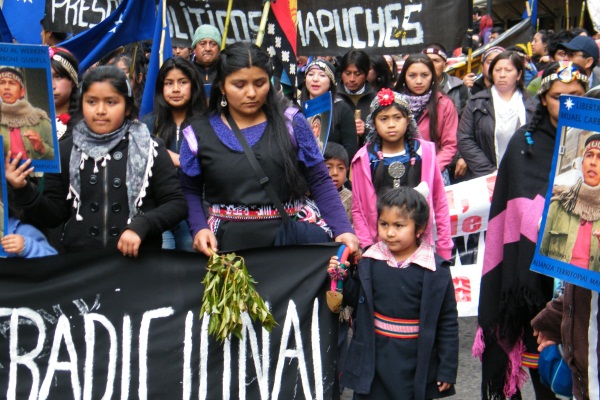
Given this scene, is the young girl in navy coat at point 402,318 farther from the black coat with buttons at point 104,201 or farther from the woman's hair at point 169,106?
the woman's hair at point 169,106

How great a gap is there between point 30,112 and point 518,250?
240cm

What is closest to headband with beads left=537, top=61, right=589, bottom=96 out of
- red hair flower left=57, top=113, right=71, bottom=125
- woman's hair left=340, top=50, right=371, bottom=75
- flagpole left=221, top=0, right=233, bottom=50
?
flagpole left=221, top=0, right=233, bottom=50

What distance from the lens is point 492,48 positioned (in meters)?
9.35

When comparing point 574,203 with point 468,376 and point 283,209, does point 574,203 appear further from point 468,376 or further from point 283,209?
point 468,376

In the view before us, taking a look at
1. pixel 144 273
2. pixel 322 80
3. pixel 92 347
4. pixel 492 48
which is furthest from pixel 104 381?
pixel 492 48

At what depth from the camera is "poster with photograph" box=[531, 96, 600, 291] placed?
3.40m

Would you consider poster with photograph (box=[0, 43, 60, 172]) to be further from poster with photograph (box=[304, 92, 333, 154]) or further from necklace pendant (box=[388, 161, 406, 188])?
poster with photograph (box=[304, 92, 333, 154])

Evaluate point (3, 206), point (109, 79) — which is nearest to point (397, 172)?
point (109, 79)

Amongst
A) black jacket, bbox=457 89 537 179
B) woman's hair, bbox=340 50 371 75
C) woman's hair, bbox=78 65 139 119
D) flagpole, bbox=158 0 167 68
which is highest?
flagpole, bbox=158 0 167 68

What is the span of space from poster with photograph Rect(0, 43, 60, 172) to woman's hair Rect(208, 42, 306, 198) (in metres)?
0.81

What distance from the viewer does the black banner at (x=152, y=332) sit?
425 cm

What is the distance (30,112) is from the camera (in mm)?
4062

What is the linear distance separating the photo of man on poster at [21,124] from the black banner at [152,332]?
1.77 ft

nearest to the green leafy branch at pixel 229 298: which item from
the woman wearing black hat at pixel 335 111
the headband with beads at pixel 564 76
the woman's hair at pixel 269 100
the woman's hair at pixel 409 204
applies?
the woman's hair at pixel 269 100
